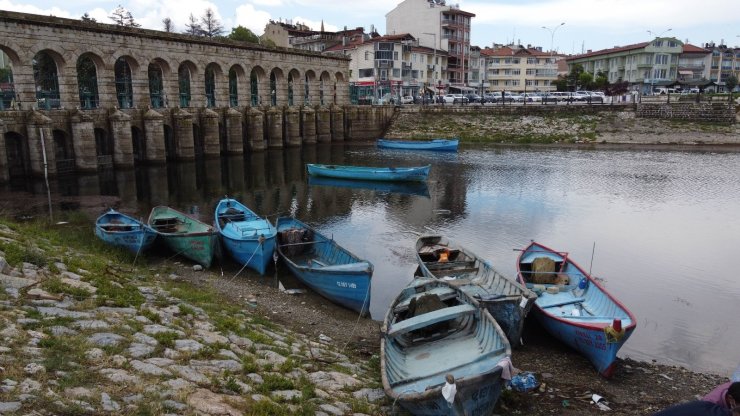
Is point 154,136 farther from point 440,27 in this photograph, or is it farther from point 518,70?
point 518,70

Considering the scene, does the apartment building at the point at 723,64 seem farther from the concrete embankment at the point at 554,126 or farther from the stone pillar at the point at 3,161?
the stone pillar at the point at 3,161

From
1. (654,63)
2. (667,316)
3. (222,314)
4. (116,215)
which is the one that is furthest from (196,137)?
(654,63)

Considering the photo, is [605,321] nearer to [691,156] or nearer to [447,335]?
[447,335]

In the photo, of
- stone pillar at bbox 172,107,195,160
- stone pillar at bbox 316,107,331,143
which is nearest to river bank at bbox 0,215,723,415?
stone pillar at bbox 172,107,195,160

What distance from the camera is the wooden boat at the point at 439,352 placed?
932 cm

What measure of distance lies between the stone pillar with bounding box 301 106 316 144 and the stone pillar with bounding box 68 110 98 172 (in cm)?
2474

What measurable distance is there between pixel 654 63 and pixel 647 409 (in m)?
99.0

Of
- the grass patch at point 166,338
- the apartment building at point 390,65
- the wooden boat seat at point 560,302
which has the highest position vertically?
the apartment building at point 390,65

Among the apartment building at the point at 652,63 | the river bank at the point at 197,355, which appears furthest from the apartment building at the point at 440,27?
the river bank at the point at 197,355

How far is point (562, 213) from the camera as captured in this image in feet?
93.4

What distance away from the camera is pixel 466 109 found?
66.4m

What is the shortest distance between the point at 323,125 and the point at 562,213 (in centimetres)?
3791

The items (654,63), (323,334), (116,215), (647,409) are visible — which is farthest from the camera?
(654,63)

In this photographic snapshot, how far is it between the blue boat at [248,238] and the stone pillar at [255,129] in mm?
30406
